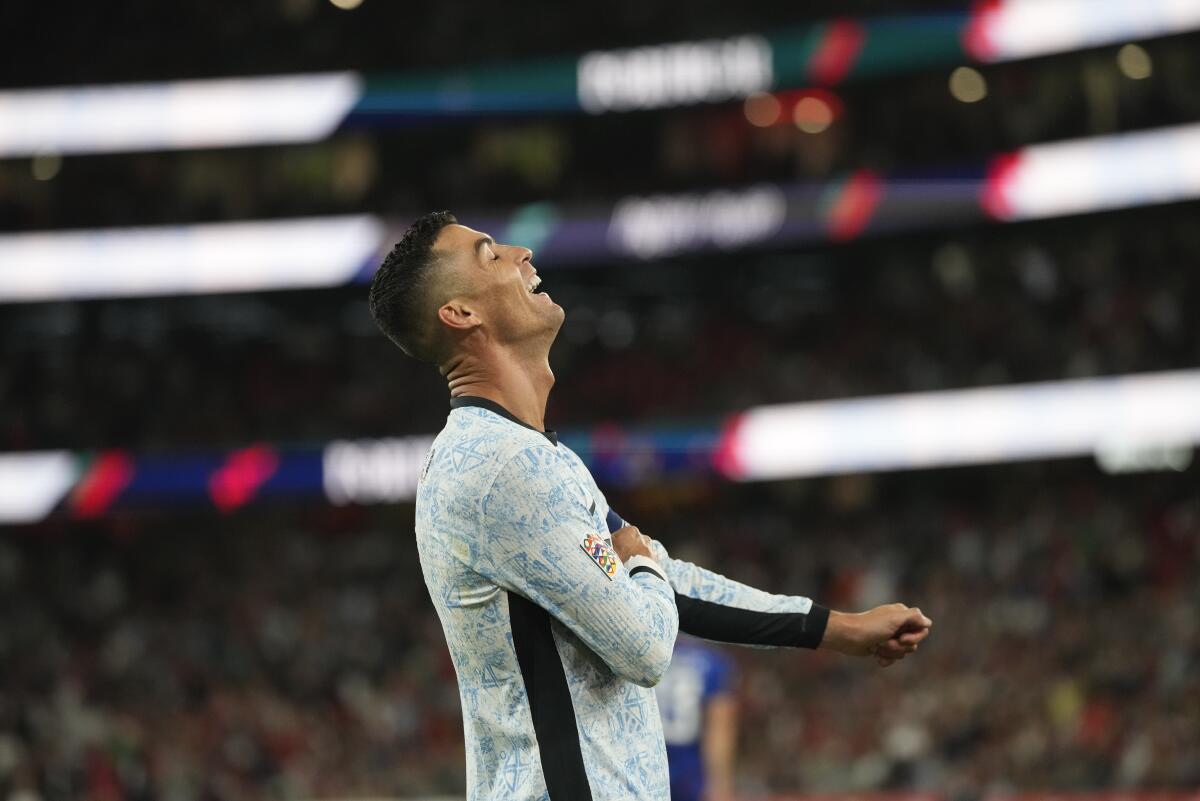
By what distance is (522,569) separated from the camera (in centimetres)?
223

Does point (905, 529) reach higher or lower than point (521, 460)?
higher

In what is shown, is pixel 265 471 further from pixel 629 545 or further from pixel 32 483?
pixel 629 545

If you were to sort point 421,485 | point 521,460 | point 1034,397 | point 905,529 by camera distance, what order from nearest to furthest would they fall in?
Result: point 521,460, point 421,485, point 1034,397, point 905,529

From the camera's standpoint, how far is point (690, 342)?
828 inches

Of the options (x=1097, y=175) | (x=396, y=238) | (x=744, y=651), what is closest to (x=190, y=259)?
(x=396, y=238)

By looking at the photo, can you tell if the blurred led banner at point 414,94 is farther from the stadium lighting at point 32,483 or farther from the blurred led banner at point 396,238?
the stadium lighting at point 32,483

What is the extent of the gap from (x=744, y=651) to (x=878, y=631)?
14.6 metres

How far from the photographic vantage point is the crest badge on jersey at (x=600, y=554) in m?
2.23

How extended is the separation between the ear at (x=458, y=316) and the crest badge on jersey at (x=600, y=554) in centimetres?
47

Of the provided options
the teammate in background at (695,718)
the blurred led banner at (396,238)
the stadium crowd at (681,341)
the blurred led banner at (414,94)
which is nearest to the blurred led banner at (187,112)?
the blurred led banner at (414,94)

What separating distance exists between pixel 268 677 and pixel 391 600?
76.1 inches

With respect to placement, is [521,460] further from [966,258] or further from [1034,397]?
[966,258]

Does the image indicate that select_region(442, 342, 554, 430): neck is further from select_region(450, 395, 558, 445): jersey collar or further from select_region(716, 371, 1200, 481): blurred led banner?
select_region(716, 371, 1200, 481): blurred led banner

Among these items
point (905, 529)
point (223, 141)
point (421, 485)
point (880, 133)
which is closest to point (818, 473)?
point (905, 529)
